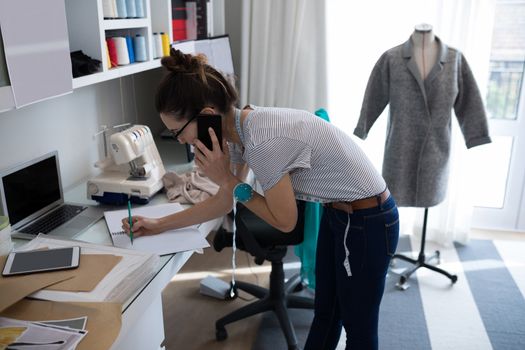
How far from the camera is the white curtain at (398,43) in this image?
271cm

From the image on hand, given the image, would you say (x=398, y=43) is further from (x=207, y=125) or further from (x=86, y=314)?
(x=86, y=314)

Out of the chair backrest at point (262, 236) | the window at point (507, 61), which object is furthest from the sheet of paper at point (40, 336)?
the window at point (507, 61)

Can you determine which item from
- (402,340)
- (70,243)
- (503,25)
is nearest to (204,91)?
(70,243)

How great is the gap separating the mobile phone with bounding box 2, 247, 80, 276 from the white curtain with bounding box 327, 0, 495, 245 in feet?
6.54

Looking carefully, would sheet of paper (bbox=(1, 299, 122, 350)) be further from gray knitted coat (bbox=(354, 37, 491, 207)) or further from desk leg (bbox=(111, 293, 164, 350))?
gray knitted coat (bbox=(354, 37, 491, 207))

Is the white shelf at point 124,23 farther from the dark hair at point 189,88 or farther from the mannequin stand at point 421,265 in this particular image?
the mannequin stand at point 421,265

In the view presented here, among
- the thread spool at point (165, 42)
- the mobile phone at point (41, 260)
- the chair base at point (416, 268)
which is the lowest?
the chair base at point (416, 268)

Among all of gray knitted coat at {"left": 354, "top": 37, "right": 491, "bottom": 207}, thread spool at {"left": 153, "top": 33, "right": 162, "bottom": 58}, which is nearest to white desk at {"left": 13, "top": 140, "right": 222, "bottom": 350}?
thread spool at {"left": 153, "top": 33, "right": 162, "bottom": 58}

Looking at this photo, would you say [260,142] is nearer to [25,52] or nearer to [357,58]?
[25,52]

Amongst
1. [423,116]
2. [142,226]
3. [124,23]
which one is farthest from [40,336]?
[423,116]

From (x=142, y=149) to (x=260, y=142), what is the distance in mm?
831

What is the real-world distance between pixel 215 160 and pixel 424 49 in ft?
4.90

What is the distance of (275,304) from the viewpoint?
2.29 metres

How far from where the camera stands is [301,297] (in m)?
2.39
